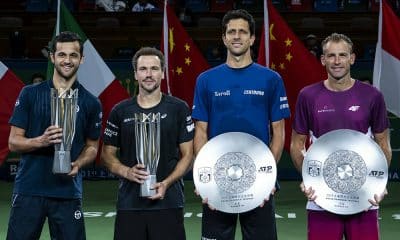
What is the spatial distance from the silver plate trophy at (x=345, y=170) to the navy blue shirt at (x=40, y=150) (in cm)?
146

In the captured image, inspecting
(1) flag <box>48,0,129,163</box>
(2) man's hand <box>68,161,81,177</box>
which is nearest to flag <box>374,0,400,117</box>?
(1) flag <box>48,0,129,163</box>

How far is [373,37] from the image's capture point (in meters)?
→ 13.6

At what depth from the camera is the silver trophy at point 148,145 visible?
4.60m

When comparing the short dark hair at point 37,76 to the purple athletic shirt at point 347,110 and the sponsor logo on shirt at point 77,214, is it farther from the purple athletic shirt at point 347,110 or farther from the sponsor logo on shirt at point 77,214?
the purple athletic shirt at point 347,110

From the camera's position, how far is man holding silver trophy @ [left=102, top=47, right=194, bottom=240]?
4.76m

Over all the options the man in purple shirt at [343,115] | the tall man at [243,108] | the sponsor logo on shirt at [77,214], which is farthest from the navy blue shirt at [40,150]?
the man in purple shirt at [343,115]

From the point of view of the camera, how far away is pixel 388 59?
9.14m

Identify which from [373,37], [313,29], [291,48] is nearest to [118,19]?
[313,29]

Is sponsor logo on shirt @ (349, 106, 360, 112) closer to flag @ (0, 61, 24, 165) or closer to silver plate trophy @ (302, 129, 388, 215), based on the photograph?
silver plate trophy @ (302, 129, 388, 215)

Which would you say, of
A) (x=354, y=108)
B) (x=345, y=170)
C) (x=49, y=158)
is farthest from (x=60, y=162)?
(x=354, y=108)

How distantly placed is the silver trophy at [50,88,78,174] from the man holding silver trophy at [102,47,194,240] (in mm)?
309


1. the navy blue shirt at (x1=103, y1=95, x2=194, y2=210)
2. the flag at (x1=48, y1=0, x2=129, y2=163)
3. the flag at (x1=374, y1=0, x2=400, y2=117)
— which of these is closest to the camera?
the navy blue shirt at (x1=103, y1=95, x2=194, y2=210)

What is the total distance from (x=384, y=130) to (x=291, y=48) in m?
4.60

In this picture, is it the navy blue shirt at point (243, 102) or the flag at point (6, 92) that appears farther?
the flag at point (6, 92)
